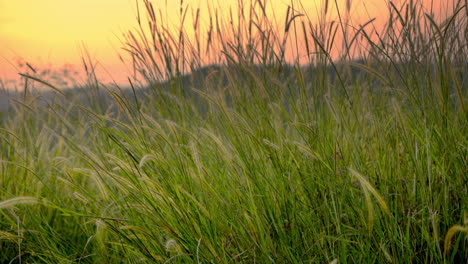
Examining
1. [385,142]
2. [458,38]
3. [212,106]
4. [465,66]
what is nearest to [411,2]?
[458,38]

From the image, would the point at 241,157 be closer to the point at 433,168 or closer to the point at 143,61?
the point at 433,168

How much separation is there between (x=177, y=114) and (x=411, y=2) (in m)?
1.31

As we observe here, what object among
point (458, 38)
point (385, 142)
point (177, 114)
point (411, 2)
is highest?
A: point (411, 2)

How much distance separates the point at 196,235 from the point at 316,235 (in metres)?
0.42

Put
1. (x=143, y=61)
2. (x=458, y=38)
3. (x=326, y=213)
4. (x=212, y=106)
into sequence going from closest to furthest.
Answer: (x=326, y=213)
(x=458, y=38)
(x=212, y=106)
(x=143, y=61)

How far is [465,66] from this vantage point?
7.55ft

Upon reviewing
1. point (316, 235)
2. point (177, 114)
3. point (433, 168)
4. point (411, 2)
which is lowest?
point (316, 235)

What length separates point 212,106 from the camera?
7.53 ft

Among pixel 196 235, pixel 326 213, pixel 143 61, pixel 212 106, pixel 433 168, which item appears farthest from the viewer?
pixel 143 61

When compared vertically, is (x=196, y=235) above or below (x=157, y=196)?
below

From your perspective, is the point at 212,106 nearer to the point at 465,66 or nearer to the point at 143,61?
the point at 143,61

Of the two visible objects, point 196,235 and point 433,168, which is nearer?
point 196,235

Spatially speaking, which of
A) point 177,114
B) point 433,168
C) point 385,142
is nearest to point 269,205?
point 385,142

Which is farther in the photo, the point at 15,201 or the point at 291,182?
the point at 291,182
